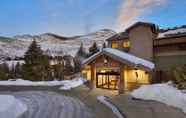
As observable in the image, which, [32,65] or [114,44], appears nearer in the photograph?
[114,44]

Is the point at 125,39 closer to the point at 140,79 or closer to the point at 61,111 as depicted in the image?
the point at 140,79

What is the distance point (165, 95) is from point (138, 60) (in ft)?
22.6

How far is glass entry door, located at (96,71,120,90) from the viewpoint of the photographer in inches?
802

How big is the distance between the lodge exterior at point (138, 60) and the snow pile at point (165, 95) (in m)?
3.79

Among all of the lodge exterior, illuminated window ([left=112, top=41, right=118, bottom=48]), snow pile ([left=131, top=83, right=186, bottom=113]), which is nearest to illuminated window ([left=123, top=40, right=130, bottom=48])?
the lodge exterior

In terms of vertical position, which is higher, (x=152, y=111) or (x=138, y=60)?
(x=138, y=60)

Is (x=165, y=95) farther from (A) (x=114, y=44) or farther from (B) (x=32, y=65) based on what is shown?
(B) (x=32, y=65)

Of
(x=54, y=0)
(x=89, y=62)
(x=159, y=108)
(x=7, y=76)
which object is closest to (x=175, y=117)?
(x=159, y=108)

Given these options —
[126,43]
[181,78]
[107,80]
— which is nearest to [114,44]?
[126,43]

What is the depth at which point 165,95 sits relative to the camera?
11.9 metres

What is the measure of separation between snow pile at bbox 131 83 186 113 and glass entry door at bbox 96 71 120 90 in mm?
5951

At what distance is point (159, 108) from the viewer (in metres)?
10.2

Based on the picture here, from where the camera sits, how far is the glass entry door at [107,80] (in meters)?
20.4

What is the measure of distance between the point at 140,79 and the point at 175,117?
1037 cm
